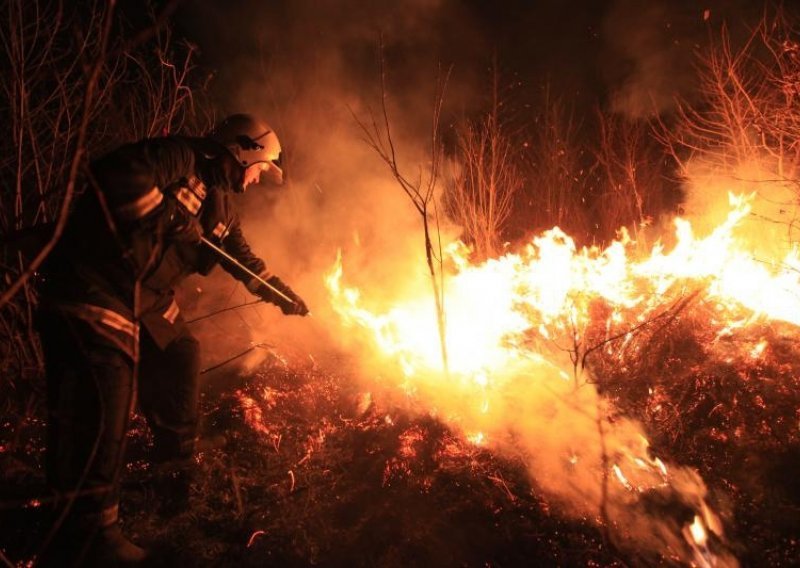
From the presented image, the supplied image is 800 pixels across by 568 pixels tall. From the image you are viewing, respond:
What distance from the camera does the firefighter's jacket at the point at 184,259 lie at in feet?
10.1

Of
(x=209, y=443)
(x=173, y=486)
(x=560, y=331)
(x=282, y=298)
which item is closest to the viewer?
(x=173, y=486)

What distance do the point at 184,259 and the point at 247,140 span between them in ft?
3.37

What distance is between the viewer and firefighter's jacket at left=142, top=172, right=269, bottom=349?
3072 millimetres

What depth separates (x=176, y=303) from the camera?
3494 millimetres

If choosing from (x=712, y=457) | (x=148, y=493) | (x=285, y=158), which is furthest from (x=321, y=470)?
(x=285, y=158)

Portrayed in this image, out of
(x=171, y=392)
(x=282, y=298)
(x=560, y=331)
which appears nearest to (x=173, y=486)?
(x=171, y=392)

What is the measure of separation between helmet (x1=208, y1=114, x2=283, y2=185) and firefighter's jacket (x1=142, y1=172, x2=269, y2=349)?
34cm

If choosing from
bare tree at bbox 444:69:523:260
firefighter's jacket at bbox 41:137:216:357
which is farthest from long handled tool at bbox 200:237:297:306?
bare tree at bbox 444:69:523:260

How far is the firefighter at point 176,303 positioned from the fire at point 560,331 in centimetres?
193

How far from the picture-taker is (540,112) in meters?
14.8

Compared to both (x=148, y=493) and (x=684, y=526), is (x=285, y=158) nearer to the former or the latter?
(x=148, y=493)

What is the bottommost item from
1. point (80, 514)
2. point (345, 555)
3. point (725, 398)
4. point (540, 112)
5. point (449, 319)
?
point (345, 555)

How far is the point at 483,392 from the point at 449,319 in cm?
157

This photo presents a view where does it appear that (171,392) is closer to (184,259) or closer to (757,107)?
(184,259)
